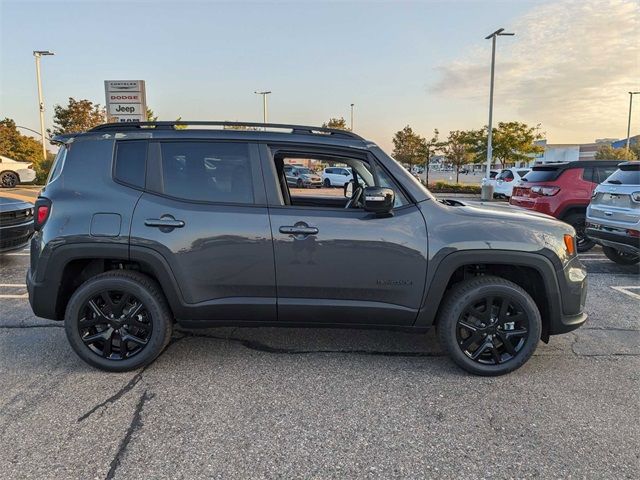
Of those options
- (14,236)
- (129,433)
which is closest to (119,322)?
(129,433)

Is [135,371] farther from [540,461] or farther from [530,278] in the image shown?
[530,278]

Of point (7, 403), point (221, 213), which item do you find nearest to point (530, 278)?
point (221, 213)

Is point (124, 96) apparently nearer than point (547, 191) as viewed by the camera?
No

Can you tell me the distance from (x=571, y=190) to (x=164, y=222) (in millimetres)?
7403

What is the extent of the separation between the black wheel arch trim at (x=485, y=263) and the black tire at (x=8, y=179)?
23.8 metres

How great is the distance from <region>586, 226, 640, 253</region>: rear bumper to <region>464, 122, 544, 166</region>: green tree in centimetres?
2386

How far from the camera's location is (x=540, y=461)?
8.06 feet

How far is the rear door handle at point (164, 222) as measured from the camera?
325cm

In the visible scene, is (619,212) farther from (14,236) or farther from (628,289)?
(14,236)

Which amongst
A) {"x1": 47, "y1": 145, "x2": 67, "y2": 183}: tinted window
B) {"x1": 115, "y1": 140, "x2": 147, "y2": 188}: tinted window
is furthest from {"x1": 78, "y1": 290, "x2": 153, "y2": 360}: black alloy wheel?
{"x1": 47, "y1": 145, "x2": 67, "y2": 183}: tinted window

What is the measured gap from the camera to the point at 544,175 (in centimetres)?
838

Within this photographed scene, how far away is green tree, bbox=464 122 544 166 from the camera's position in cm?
2881

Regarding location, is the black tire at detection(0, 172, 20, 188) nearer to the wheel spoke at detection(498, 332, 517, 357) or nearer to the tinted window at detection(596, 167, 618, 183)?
the tinted window at detection(596, 167, 618, 183)

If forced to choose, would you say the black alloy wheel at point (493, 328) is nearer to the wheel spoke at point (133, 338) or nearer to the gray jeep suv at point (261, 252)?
the gray jeep suv at point (261, 252)
